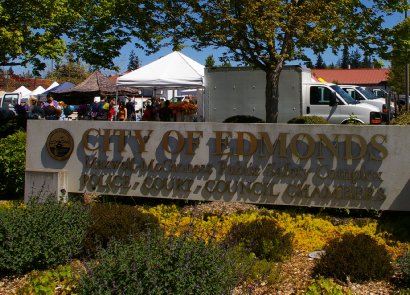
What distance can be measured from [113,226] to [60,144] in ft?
9.63

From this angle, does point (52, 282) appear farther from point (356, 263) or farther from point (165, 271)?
point (356, 263)

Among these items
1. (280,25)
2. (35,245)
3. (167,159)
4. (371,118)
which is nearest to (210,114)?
(371,118)

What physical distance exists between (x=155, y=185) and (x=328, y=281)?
3.86 m

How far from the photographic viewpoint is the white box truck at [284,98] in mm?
17250

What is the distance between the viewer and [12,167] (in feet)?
30.5

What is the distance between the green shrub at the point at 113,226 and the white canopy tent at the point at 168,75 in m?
12.8

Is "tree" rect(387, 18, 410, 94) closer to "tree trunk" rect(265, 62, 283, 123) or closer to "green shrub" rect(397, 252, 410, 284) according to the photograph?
"tree trunk" rect(265, 62, 283, 123)

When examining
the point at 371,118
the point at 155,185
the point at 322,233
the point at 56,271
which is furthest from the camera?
the point at 371,118

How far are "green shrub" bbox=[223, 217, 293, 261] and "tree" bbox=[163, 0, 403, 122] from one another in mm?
7132

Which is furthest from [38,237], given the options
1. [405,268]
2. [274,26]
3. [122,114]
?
[122,114]

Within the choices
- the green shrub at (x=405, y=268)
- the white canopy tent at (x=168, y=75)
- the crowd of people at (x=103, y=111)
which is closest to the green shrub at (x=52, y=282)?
the green shrub at (x=405, y=268)

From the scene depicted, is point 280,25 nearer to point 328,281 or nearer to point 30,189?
point 30,189

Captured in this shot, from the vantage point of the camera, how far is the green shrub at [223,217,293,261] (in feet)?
18.6

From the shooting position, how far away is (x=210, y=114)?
776 inches
